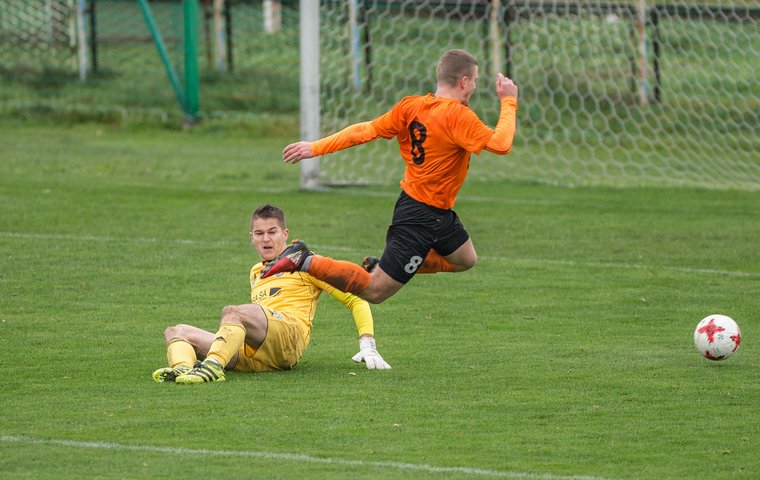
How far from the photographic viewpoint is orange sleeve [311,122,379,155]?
7934mm

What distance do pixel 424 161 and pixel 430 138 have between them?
0.16 m

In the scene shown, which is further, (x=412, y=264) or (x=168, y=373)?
(x=412, y=264)

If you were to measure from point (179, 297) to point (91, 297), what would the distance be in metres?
0.66

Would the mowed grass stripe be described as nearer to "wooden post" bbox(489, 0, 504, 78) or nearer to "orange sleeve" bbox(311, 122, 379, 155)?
"orange sleeve" bbox(311, 122, 379, 155)

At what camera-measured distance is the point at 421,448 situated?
581cm

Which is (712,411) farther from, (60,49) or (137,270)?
(60,49)

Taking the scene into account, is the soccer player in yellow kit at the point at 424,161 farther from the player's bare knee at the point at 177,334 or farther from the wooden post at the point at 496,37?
the wooden post at the point at 496,37

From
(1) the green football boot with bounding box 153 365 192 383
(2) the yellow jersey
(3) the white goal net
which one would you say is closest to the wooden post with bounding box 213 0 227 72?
(3) the white goal net

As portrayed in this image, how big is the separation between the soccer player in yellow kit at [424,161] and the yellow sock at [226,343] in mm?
599

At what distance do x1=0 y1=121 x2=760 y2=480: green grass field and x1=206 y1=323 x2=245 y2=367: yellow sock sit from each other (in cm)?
21

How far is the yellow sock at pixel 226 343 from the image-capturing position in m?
7.09

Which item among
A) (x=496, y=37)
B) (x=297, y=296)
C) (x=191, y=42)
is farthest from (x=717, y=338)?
(x=191, y=42)

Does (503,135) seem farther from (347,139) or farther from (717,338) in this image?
(717,338)

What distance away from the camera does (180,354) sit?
723 centimetres
